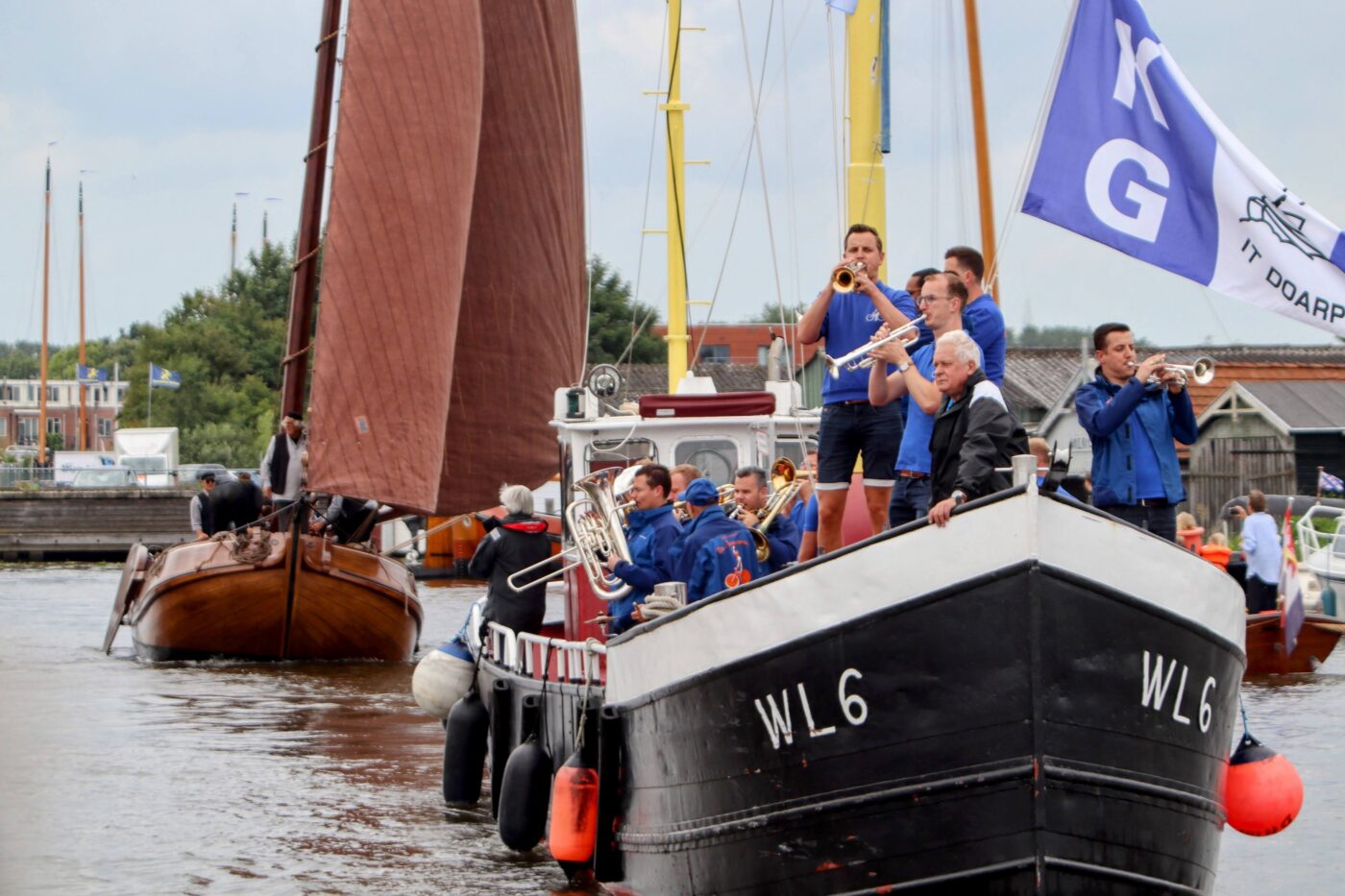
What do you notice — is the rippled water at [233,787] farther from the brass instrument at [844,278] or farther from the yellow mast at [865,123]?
the yellow mast at [865,123]

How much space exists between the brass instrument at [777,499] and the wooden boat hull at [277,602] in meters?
8.25

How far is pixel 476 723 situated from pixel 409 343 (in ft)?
24.2

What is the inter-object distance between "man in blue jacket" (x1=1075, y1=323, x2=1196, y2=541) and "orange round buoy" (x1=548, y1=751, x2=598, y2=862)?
2.62 metres

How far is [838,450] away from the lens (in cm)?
901

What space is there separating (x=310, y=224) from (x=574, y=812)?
43.2 feet

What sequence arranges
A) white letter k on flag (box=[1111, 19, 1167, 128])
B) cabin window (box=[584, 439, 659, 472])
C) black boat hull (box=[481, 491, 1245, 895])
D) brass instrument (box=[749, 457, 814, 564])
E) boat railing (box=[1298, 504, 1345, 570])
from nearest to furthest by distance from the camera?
black boat hull (box=[481, 491, 1245, 895]) → white letter k on flag (box=[1111, 19, 1167, 128]) → brass instrument (box=[749, 457, 814, 564]) → cabin window (box=[584, 439, 659, 472]) → boat railing (box=[1298, 504, 1345, 570])

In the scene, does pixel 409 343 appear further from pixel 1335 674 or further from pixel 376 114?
pixel 1335 674

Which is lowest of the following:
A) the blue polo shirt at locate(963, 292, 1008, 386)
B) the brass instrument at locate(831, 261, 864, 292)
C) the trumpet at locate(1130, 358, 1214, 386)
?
the trumpet at locate(1130, 358, 1214, 386)

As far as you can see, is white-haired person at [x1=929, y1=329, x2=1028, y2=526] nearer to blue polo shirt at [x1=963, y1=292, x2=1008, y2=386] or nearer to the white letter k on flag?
blue polo shirt at [x1=963, y1=292, x2=1008, y2=386]

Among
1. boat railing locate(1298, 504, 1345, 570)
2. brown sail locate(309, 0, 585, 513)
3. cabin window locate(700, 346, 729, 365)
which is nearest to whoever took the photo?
brown sail locate(309, 0, 585, 513)

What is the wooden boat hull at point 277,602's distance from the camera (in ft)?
63.7

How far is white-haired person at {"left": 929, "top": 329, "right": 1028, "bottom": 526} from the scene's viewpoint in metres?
6.75

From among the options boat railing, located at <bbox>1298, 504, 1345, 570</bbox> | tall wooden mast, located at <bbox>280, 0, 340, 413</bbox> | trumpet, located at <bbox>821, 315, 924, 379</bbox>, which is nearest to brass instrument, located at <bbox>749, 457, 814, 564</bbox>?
trumpet, located at <bbox>821, 315, 924, 379</bbox>

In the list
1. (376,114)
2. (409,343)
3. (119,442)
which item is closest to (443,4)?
(376,114)
